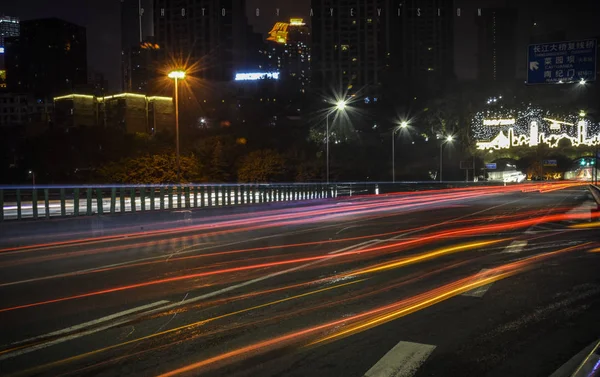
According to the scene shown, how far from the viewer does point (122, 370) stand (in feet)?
18.5

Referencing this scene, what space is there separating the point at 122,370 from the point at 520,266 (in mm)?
9004

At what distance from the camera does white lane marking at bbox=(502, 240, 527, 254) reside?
553 inches

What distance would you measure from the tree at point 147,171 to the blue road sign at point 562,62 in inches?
1385

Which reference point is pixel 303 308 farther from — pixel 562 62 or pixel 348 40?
pixel 348 40

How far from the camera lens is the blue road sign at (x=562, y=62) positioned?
2644cm

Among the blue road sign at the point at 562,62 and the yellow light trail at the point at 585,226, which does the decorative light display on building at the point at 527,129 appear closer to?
the blue road sign at the point at 562,62

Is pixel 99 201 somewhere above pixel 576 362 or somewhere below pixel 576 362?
above

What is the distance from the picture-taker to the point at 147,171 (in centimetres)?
5253

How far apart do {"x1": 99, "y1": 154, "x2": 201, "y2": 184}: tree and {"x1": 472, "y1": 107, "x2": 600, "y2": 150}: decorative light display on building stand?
76876 mm

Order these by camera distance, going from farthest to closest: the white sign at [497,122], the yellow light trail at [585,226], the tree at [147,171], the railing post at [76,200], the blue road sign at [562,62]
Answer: the white sign at [497,122], the tree at [147,171], the blue road sign at [562,62], the yellow light trail at [585,226], the railing post at [76,200]

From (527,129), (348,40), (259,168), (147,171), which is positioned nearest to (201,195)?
(147,171)

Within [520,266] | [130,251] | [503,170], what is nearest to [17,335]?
[130,251]

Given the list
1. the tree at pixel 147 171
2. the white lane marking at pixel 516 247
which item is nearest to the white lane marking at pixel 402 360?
the white lane marking at pixel 516 247

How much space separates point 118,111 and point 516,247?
12080cm
